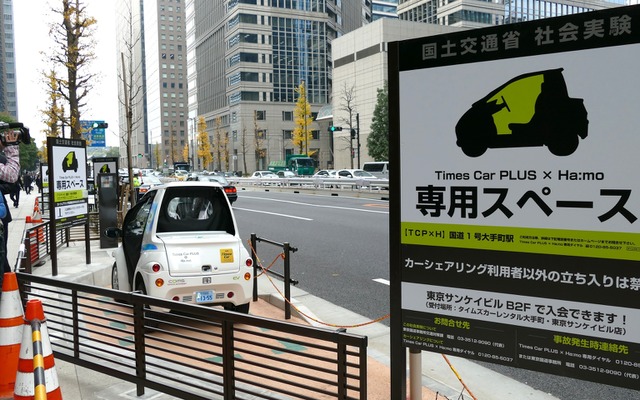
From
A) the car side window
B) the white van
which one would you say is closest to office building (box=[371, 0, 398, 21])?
the white van

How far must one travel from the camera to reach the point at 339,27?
108 meters

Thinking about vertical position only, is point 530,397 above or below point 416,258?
below

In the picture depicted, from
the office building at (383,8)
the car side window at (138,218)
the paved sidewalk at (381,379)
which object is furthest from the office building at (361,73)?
the paved sidewalk at (381,379)

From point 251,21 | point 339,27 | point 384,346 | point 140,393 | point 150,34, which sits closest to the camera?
point 140,393

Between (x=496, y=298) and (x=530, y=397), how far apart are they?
239cm

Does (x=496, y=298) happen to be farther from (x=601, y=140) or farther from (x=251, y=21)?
(x=251, y=21)

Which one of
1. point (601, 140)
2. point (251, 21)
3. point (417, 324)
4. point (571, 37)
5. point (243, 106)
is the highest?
point (251, 21)

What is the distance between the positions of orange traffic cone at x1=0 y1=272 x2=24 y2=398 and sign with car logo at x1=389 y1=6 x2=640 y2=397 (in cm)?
301

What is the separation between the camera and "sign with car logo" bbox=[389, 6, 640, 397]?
240 centimetres

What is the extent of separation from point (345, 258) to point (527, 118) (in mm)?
9492

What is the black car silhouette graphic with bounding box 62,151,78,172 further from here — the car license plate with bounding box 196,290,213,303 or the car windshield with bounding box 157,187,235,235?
the car license plate with bounding box 196,290,213,303

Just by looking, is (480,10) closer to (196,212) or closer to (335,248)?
(335,248)

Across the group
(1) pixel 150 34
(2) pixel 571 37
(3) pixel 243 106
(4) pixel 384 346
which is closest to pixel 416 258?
(2) pixel 571 37

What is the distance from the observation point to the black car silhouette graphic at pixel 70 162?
9421 mm
